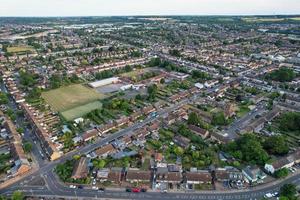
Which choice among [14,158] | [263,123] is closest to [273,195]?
[263,123]

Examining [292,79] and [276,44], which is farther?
[276,44]

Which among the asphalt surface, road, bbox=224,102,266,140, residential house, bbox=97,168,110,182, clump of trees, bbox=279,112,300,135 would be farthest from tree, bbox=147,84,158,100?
the asphalt surface

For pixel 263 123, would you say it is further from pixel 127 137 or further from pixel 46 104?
pixel 46 104

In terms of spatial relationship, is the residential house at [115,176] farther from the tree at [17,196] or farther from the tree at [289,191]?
the tree at [289,191]

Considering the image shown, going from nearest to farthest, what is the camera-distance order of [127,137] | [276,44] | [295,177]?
[295,177]
[127,137]
[276,44]

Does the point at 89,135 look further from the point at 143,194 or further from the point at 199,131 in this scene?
the point at 199,131

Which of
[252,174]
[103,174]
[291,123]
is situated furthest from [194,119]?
[103,174]

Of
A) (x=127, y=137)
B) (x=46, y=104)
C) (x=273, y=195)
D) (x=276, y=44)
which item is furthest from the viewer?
(x=276, y=44)

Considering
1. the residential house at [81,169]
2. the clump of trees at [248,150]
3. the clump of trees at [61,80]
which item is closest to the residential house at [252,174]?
the clump of trees at [248,150]
